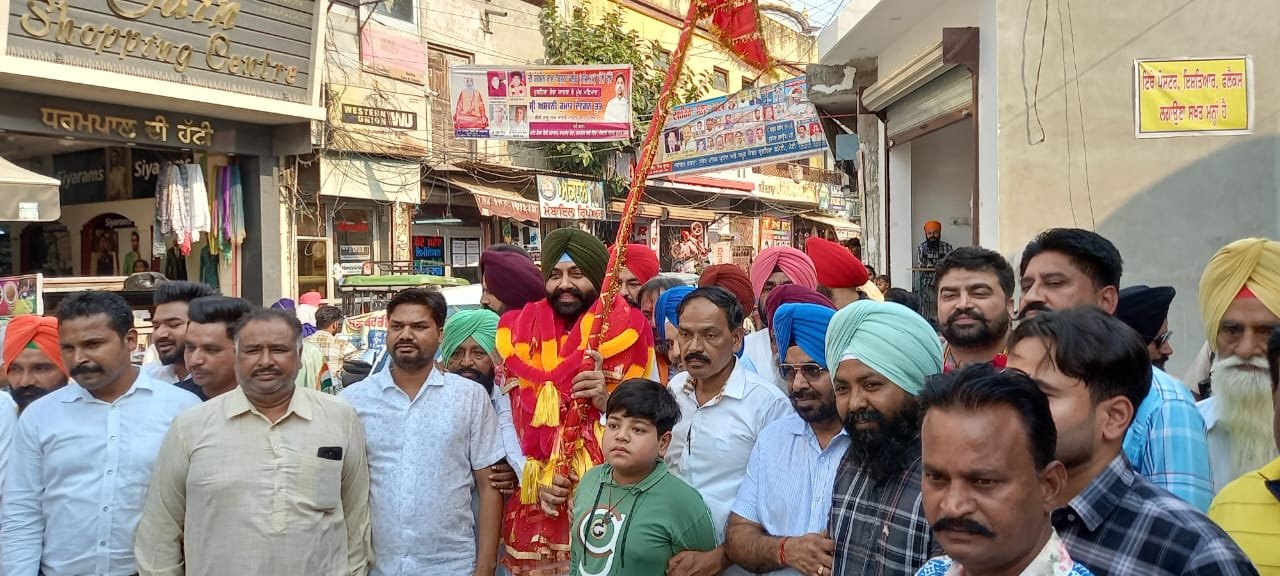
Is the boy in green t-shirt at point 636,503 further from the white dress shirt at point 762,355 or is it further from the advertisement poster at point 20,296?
the advertisement poster at point 20,296

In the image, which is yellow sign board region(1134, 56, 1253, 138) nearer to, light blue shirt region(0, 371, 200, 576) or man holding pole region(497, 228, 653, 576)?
man holding pole region(497, 228, 653, 576)

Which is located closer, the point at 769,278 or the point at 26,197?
the point at 769,278

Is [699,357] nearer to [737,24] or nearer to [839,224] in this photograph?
[737,24]

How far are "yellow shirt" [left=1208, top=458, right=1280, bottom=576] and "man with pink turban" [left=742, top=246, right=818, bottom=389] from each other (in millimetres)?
2527

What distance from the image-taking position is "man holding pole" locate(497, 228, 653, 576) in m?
3.29

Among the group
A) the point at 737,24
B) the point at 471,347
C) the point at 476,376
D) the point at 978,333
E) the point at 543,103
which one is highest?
the point at 543,103

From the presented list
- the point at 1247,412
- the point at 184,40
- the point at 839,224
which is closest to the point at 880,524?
the point at 1247,412

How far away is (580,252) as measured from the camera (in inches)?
142

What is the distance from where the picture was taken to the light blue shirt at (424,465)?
10.2 ft

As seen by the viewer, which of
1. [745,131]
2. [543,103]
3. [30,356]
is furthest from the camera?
[543,103]

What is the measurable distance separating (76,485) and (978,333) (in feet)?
10.4

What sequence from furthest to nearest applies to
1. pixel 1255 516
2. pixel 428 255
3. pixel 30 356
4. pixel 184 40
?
pixel 428 255 → pixel 184 40 → pixel 30 356 → pixel 1255 516

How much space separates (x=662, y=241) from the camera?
69.3 feet

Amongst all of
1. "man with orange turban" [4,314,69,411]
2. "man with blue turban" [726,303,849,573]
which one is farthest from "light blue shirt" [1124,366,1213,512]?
"man with orange turban" [4,314,69,411]
